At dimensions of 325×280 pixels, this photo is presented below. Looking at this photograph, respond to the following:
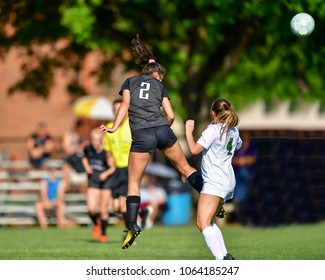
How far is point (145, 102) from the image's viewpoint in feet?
41.4

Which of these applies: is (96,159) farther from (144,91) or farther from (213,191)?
(213,191)

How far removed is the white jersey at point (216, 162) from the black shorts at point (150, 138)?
72 centimetres

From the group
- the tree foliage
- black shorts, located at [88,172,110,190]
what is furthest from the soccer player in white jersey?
the tree foliage

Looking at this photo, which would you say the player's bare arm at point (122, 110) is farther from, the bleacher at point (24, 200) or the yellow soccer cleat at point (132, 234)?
the bleacher at point (24, 200)

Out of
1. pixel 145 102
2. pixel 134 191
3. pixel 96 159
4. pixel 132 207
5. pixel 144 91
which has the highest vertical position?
pixel 144 91

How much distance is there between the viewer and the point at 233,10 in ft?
79.0

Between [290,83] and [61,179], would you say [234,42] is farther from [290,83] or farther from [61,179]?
[61,179]

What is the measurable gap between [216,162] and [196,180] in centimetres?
82

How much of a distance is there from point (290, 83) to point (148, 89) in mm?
18375

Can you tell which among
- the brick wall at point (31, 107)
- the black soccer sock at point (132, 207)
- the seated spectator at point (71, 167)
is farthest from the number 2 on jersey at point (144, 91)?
the brick wall at point (31, 107)

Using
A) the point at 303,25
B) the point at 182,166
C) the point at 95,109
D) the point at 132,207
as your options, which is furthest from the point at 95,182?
the point at 95,109

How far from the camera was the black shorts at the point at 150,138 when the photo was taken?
41.4ft
